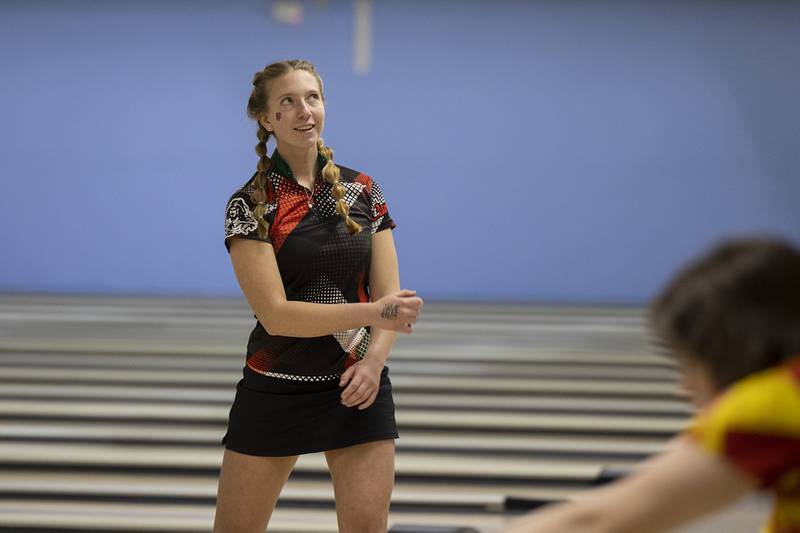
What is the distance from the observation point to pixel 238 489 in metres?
2.38

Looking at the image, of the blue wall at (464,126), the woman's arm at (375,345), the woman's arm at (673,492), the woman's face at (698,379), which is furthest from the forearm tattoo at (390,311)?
the blue wall at (464,126)

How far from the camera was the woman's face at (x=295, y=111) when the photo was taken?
7.98ft

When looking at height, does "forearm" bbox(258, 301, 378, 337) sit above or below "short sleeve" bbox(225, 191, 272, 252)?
below

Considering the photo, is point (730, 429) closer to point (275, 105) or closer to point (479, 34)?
point (275, 105)

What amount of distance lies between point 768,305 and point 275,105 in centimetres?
170

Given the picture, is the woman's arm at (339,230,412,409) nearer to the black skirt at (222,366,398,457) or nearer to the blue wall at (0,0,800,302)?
the black skirt at (222,366,398,457)

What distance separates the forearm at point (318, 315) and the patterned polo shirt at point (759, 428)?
144 cm

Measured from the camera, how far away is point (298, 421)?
7.82 feet

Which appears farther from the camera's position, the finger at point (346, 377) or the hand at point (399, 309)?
the finger at point (346, 377)

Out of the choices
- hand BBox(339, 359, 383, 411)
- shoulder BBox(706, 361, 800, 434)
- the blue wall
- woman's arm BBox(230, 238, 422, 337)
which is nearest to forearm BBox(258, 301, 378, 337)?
woman's arm BBox(230, 238, 422, 337)

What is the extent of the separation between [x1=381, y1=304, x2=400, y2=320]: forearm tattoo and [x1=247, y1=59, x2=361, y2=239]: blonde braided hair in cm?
24

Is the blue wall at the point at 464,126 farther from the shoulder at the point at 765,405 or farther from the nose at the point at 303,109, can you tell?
the shoulder at the point at 765,405

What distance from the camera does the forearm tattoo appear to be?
7.41ft

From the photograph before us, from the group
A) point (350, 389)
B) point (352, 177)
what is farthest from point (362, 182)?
point (350, 389)
